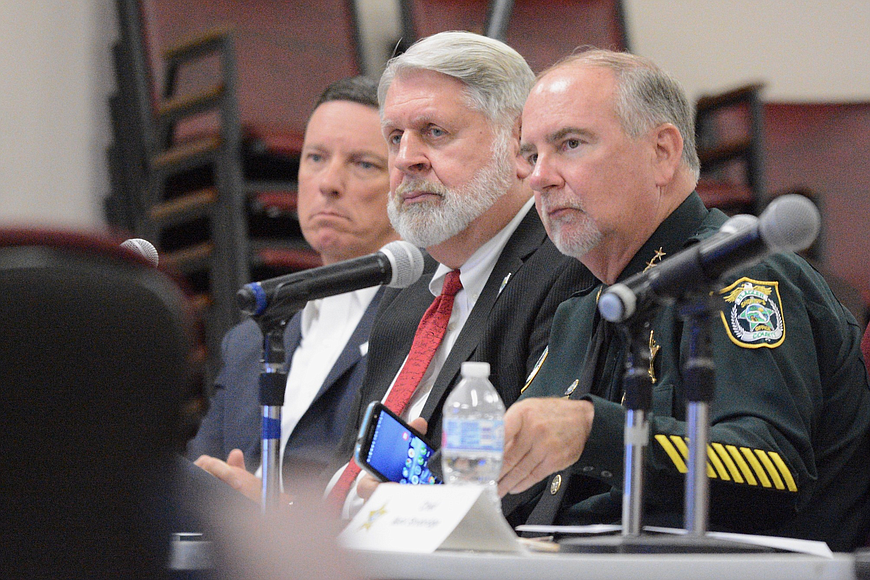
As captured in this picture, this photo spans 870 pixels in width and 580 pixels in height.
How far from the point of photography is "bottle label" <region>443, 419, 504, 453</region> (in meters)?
1.29

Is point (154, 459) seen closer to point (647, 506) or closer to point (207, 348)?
point (647, 506)

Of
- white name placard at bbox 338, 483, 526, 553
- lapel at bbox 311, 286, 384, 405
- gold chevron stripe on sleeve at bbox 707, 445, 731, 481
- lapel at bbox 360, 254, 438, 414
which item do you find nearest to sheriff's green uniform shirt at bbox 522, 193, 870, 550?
gold chevron stripe on sleeve at bbox 707, 445, 731, 481

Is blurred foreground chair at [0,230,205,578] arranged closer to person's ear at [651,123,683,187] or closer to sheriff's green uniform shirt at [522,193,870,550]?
sheriff's green uniform shirt at [522,193,870,550]

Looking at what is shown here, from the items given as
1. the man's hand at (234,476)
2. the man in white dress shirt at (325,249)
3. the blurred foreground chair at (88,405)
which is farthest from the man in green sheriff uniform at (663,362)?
the man in white dress shirt at (325,249)

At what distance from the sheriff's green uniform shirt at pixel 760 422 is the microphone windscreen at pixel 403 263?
0.31m

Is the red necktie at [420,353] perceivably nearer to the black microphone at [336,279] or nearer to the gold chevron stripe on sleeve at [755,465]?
the black microphone at [336,279]

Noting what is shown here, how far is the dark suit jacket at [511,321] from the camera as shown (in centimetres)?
207

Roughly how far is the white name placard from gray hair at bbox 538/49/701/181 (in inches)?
37.6

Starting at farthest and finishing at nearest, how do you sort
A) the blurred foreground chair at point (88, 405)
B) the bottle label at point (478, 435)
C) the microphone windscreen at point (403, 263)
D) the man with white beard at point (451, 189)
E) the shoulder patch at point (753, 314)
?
the man with white beard at point (451, 189) → the microphone windscreen at point (403, 263) → the shoulder patch at point (753, 314) → the bottle label at point (478, 435) → the blurred foreground chair at point (88, 405)

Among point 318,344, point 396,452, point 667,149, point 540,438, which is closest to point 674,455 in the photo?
point 540,438

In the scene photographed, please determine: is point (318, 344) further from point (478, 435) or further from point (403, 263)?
point (478, 435)

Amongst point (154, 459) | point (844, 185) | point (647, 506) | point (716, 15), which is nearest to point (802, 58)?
point (716, 15)

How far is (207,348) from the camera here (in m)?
3.65

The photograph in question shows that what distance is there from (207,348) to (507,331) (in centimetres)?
177
